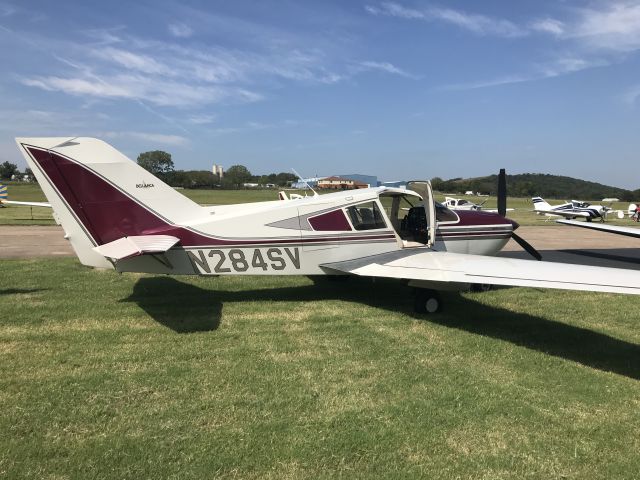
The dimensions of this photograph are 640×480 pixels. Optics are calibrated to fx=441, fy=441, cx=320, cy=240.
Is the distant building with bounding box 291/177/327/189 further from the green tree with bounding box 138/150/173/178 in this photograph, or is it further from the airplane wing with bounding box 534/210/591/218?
the green tree with bounding box 138/150/173/178

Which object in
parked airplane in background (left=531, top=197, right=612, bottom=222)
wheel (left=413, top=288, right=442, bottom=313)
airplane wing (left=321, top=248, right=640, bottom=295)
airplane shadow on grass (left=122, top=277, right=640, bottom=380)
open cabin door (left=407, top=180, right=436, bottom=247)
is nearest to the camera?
airplane wing (left=321, top=248, right=640, bottom=295)

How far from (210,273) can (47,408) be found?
3361 millimetres

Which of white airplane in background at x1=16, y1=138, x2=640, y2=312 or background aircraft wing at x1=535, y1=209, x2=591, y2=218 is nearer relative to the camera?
white airplane in background at x1=16, y1=138, x2=640, y2=312

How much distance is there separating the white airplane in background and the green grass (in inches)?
29.7

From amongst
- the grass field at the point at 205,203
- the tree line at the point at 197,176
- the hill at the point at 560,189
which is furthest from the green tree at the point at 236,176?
the hill at the point at 560,189

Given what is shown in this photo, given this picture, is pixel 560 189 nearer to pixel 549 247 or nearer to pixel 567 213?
pixel 567 213

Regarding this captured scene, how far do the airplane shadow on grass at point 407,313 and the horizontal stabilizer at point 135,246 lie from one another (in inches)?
43.8

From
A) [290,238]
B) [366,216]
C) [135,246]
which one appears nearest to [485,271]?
[366,216]

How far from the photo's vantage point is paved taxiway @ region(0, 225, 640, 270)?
512 inches

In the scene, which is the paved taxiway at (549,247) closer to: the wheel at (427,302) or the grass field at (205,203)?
the grass field at (205,203)

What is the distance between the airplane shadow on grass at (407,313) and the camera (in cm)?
560

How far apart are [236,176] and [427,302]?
133182 millimetres

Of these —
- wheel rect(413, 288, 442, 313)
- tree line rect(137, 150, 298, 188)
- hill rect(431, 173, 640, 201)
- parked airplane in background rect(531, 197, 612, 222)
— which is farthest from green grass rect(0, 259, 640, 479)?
tree line rect(137, 150, 298, 188)

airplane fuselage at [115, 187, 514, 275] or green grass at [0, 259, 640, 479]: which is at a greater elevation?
airplane fuselage at [115, 187, 514, 275]
